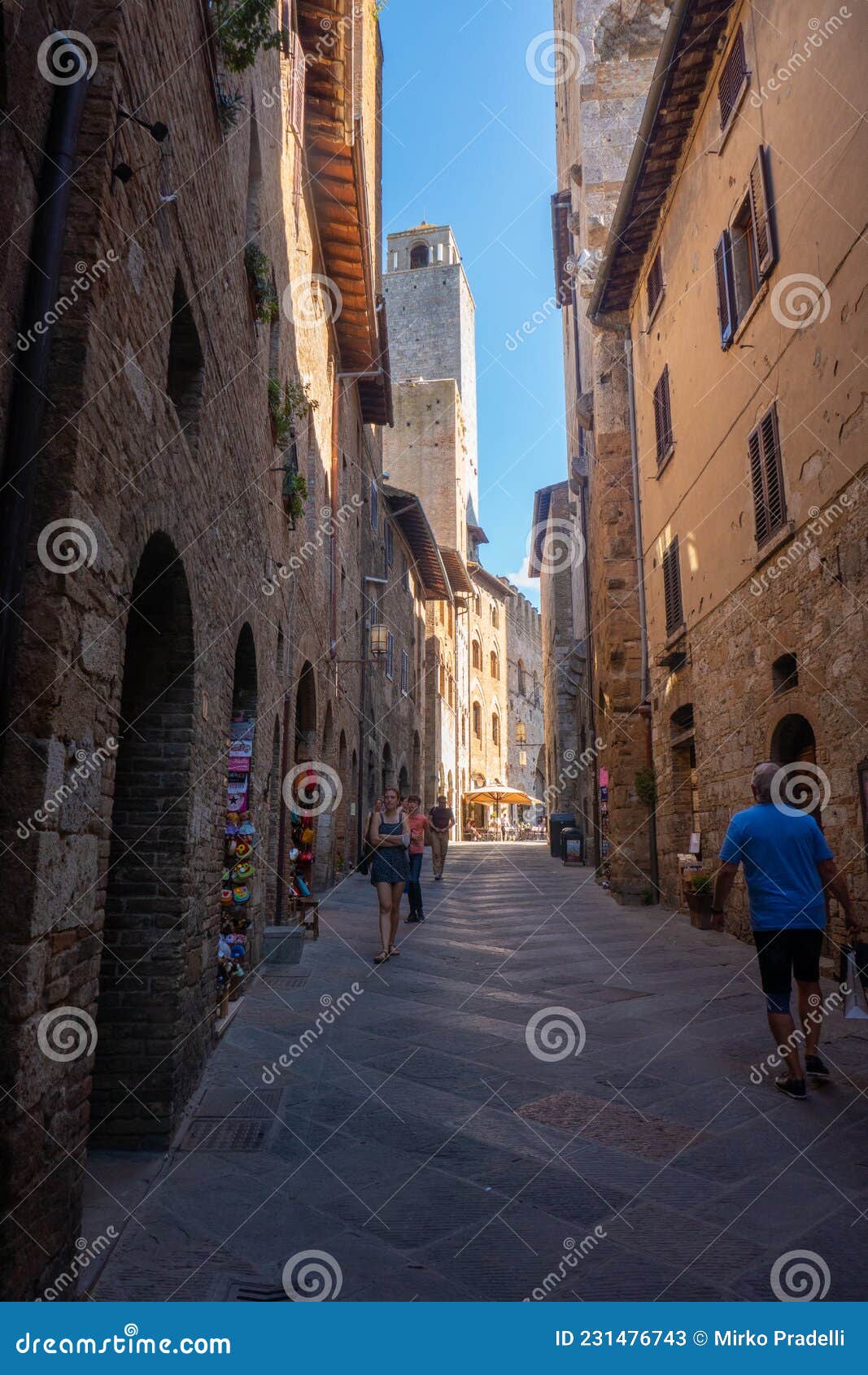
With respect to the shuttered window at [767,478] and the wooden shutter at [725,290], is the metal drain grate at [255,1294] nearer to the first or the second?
the shuttered window at [767,478]

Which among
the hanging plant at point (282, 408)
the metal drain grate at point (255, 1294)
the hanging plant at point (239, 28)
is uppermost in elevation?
the hanging plant at point (239, 28)

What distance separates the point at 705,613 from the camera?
33.0 ft

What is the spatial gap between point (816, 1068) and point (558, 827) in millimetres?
19122

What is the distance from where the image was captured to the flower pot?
9555 mm

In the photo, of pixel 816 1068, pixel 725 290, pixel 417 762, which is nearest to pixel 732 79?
pixel 725 290

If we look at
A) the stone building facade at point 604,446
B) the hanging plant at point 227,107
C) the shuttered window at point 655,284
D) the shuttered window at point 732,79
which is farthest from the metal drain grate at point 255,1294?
the shuttered window at point 655,284

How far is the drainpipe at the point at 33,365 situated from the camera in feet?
8.39

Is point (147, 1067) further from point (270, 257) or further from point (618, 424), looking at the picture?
point (618, 424)

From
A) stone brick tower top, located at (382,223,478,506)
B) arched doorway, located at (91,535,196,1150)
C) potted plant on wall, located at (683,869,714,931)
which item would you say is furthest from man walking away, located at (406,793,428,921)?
stone brick tower top, located at (382,223,478,506)

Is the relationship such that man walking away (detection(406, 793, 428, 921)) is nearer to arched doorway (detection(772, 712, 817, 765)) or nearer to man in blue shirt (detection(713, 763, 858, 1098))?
arched doorway (detection(772, 712, 817, 765))

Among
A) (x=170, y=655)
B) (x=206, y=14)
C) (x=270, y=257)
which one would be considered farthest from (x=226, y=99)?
(x=170, y=655)

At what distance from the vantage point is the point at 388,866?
7668 millimetres

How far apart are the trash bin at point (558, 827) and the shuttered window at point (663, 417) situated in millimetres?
12377

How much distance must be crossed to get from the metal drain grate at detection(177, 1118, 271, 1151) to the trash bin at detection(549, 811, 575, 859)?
62.8 feet
